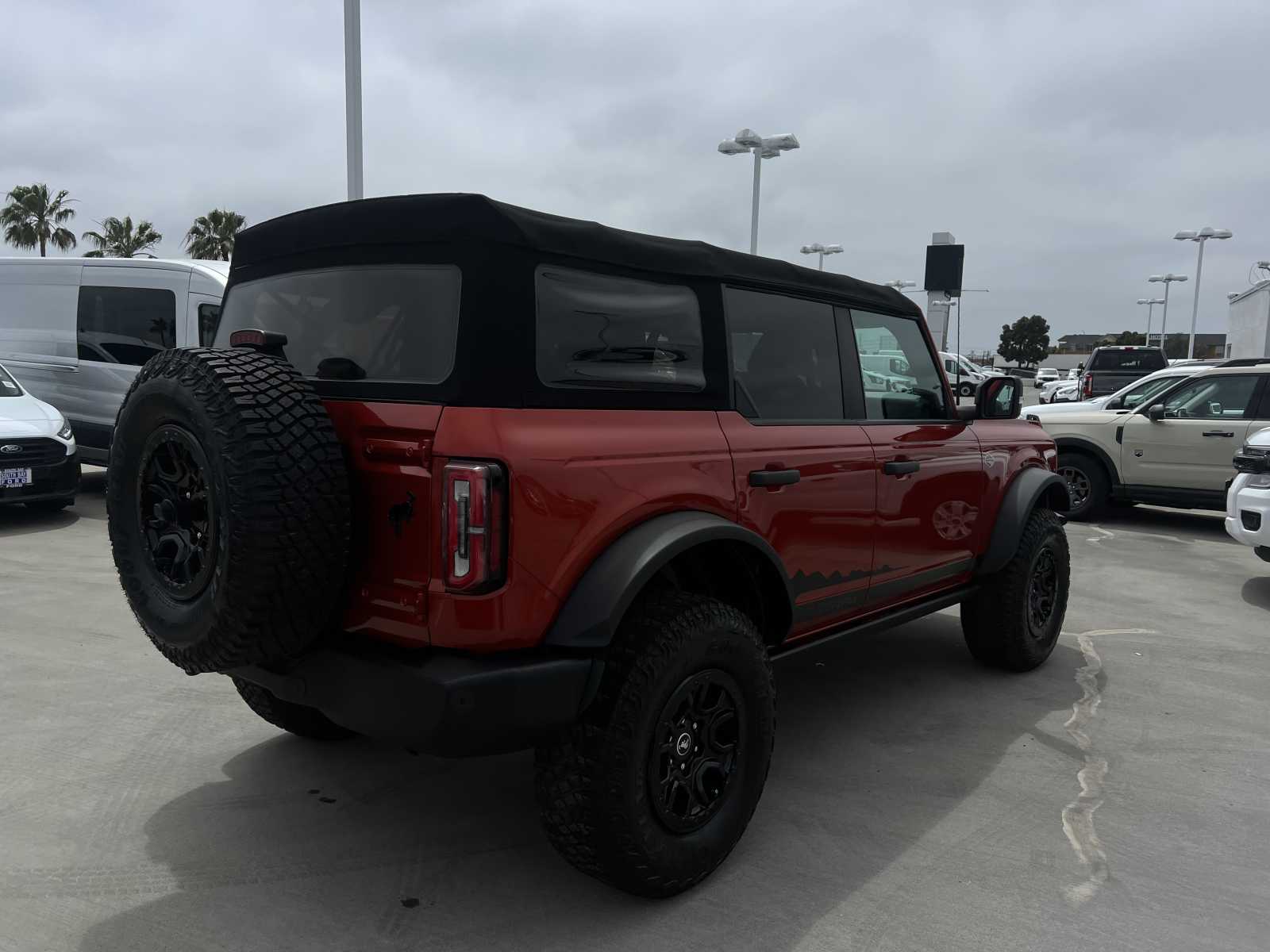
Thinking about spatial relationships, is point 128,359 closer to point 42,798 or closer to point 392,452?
point 42,798

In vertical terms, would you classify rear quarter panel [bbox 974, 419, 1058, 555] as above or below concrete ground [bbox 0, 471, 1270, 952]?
above

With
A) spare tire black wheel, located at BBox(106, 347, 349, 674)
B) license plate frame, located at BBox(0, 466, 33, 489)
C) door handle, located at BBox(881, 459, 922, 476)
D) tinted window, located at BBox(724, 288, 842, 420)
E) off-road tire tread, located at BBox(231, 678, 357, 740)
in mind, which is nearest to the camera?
spare tire black wheel, located at BBox(106, 347, 349, 674)

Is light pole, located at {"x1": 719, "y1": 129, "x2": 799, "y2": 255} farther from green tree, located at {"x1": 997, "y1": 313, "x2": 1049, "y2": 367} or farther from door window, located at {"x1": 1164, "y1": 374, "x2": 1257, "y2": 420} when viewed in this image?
green tree, located at {"x1": 997, "y1": 313, "x2": 1049, "y2": 367}

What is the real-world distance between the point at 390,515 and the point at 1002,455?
3.21m

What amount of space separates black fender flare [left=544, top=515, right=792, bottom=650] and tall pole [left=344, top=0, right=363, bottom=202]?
8415 mm

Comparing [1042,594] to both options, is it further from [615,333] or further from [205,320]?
[205,320]

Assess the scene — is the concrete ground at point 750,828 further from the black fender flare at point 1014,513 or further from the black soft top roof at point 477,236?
the black soft top roof at point 477,236

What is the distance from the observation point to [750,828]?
3.11 meters

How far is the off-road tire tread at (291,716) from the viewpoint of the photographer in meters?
3.51

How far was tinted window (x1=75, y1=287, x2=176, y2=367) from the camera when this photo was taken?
9203mm

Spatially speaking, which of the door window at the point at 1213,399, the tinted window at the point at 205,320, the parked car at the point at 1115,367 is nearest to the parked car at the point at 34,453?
the tinted window at the point at 205,320

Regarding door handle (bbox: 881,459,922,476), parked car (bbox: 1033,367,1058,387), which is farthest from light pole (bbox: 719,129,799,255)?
parked car (bbox: 1033,367,1058,387)

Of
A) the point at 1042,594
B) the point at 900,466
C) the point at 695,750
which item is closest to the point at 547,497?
the point at 695,750

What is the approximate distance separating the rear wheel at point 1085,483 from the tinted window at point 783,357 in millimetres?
7191
